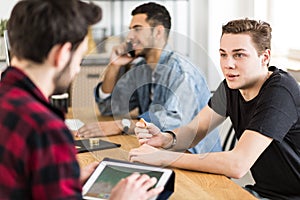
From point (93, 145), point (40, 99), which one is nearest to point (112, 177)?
point (40, 99)

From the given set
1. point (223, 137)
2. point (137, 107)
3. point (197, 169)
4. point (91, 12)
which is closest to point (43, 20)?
point (91, 12)

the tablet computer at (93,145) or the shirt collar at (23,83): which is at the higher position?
the shirt collar at (23,83)

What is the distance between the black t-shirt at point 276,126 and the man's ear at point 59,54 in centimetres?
92

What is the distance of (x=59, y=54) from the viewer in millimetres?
1069

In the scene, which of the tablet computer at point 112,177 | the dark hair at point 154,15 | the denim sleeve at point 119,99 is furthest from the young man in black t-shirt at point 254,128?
the dark hair at point 154,15

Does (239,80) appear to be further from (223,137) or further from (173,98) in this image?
(223,137)

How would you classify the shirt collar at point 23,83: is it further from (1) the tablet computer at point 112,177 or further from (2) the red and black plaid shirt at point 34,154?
(1) the tablet computer at point 112,177

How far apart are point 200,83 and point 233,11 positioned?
1526 millimetres

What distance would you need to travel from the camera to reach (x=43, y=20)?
3.40ft

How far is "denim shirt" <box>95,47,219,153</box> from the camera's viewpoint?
224 cm

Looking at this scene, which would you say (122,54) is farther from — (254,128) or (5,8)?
(5,8)

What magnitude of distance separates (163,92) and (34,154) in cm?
192

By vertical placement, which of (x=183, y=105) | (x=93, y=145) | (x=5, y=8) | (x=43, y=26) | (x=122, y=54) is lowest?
(x=93, y=145)

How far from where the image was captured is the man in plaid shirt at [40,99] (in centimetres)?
98
